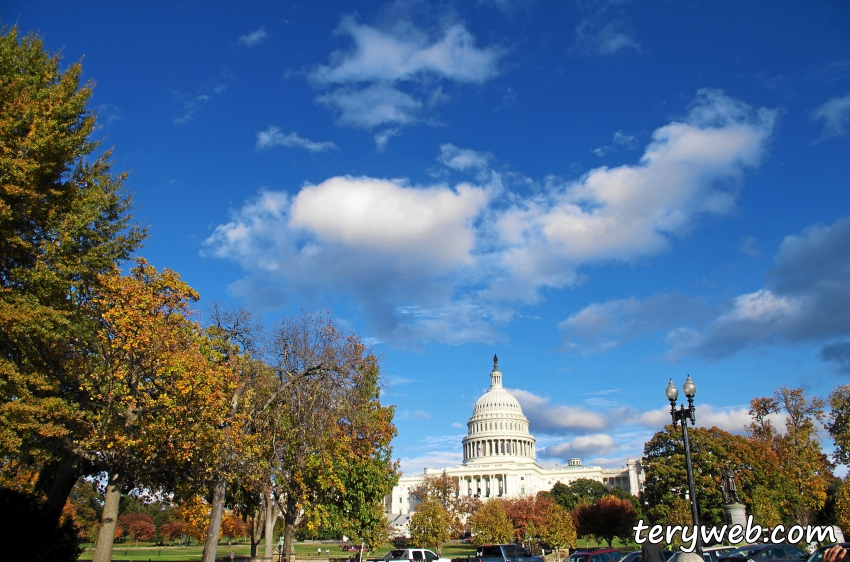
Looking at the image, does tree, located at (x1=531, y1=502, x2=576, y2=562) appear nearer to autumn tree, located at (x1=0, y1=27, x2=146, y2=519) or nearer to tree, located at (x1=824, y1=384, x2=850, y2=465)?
tree, located at (x1=824, y1=384, x2=850, y2=465)

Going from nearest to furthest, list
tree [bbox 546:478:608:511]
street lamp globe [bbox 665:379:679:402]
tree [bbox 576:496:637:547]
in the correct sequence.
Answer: street lamp globe [bbox 665:379:679:402] < tree [bbox 576:496:637:547] < tree [bbox 546:478:608:511]

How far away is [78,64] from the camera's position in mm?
20578

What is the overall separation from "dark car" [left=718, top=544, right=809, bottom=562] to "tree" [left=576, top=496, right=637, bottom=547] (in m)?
69.0

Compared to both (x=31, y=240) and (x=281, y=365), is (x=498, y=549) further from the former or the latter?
(x=31, y=240)

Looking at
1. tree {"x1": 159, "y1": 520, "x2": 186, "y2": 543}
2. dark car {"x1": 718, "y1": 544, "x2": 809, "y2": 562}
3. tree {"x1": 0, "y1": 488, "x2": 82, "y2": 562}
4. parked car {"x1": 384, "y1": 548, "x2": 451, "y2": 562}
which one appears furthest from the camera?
tree {"x1": 159, "y1": 520, "x2": 186, "y2": 543}

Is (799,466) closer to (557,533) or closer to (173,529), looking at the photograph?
(557,533)

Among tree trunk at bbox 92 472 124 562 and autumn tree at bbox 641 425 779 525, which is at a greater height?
autumn tree at bbox 641 425 779 525

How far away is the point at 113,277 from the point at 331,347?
8.64 m

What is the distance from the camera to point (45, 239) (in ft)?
63.5

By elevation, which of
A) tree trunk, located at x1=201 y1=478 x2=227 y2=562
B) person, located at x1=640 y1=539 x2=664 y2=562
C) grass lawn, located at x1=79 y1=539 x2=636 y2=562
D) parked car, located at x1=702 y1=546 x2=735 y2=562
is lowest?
grass lawn, located at x1=79 y1=539 x2=636 y2=562

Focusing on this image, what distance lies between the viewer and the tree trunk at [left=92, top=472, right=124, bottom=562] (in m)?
21.6

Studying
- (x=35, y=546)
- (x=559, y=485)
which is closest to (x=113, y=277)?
(x=35, y=546)

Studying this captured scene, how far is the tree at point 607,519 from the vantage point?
8531 cm

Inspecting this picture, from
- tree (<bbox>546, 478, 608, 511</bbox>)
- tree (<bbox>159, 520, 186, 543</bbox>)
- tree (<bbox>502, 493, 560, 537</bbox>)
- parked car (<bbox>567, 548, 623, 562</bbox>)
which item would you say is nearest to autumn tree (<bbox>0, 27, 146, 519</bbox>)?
parked car (<bbox>567, 548, 623, 562</bbox>)
